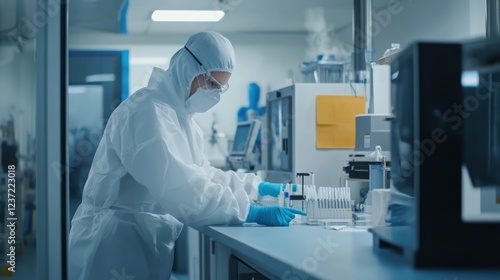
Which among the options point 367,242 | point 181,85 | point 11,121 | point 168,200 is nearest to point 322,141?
point 181,85

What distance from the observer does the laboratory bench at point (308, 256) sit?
4.10 feet

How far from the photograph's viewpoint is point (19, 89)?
5.13 feet

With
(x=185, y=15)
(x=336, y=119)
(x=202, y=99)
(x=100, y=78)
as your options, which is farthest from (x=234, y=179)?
(x=185, y=15)

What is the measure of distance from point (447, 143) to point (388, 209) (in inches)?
13.1

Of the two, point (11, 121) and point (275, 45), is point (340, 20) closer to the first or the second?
point (275, 45)

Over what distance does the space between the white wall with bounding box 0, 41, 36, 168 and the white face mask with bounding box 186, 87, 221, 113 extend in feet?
2.95

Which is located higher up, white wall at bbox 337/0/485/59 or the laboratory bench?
white wall at bbox 337/0/485/59

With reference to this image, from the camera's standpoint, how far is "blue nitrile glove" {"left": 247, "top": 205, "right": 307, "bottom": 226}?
2.16 meters

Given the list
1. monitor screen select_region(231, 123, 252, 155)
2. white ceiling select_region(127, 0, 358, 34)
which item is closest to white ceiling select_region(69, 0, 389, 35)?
white ceiling select_region(127, 0, 358, 34)

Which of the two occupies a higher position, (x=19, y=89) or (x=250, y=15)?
(x=250, y=15)

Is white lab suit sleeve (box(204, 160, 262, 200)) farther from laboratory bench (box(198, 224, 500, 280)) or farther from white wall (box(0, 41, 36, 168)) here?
white wall (box(0, 41, 36, 168))

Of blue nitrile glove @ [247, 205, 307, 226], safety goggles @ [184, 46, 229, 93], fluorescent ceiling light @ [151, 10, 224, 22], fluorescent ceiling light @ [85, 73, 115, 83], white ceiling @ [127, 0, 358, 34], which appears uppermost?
white ceiling @ [127, 0, 358, 34]

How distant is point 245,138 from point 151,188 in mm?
1997

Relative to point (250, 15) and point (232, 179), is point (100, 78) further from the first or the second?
point (232, 179)
